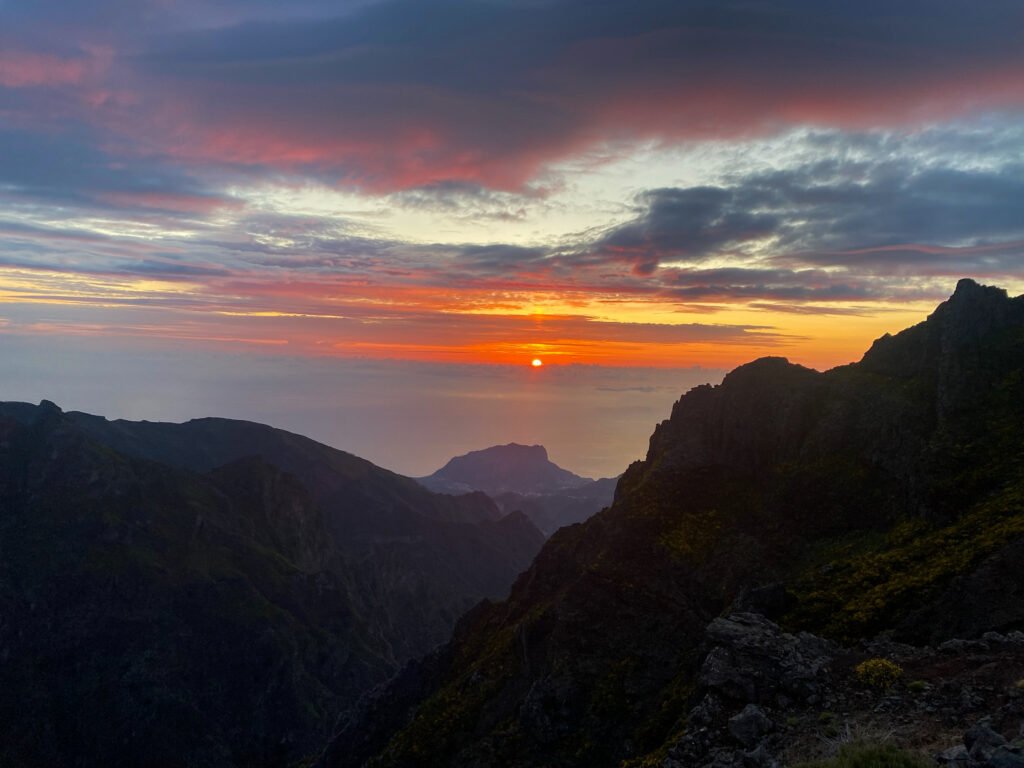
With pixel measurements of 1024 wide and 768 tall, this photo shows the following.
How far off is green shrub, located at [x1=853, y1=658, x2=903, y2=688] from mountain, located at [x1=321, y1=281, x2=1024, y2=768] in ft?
9.20

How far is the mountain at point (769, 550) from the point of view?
122 ft

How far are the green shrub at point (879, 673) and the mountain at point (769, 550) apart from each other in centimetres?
280

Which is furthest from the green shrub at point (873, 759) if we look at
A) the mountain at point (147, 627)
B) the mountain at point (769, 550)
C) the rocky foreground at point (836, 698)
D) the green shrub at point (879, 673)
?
the mountain at point (147, 627)

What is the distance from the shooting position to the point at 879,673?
2850cm

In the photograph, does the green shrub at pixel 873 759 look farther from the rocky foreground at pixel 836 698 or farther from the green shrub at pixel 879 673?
the green shrub at pixel 879 673

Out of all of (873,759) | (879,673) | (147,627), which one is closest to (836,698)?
(879,673)

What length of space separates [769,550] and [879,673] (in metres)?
26.9

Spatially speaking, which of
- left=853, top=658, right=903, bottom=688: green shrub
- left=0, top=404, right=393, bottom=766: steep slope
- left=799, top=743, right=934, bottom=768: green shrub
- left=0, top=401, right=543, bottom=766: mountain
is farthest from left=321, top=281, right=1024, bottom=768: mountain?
left=0, top=401, right=543, bottom=766: mountain

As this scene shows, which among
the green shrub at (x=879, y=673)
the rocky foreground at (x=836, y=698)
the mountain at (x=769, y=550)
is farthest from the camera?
the mountain at (x=769, y=550)

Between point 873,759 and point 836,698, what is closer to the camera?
point 873,759

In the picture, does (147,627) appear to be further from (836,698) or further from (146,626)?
(836,698)

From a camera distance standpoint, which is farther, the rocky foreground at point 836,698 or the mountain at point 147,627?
the mountain at point 147,627

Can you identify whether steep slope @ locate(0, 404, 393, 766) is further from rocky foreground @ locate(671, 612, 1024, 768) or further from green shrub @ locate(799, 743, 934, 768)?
green shrub @ locate(799, 743, 934, 768)

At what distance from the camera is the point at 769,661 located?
31.4m
